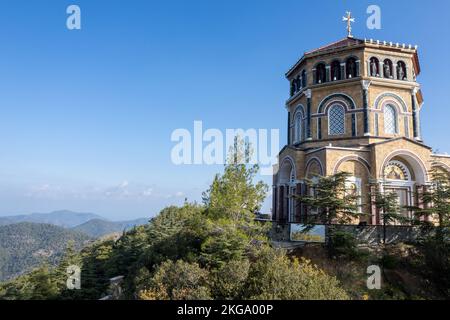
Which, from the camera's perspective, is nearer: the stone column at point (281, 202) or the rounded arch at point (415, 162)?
the rounded arch at point (415, 162)

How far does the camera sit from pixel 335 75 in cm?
2753

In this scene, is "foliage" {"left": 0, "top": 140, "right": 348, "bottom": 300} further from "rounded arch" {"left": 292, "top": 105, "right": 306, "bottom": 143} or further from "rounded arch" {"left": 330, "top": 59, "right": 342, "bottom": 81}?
"rounded arch" {"left": 330, "top": 59, "right": 342, "bottom": 81}

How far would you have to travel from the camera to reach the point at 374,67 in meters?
26.6

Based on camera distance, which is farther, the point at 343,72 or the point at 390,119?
the point at 343,72

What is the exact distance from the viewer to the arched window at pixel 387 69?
26.8 m

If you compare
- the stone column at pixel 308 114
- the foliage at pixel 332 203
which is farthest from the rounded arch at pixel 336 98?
the foliage at pixel 332 203

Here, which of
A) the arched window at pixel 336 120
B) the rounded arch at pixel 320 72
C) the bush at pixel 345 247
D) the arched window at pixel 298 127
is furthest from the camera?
the arched window at pixel 298 127

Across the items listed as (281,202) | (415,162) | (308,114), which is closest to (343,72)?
(308,114)

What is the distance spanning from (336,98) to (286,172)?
7.58m

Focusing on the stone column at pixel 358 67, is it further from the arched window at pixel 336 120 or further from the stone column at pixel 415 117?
the stone column at pixel 415 117

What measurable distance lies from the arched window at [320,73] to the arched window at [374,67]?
12.3 ft

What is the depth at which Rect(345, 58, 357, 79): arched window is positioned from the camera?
2680 centimetres

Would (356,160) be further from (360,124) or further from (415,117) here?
(415,117)

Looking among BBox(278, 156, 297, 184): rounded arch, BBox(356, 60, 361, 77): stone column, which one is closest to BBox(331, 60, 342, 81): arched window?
BBox(356, 60, 361, 77): stone column
